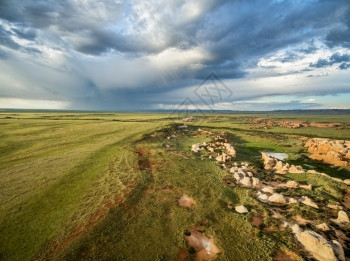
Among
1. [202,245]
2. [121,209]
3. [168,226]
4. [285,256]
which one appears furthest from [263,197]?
[121,209]

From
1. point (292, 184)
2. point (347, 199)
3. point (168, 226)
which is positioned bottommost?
point (347, 199)

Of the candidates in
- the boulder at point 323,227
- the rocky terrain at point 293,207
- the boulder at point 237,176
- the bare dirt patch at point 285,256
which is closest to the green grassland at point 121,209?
the bare dirt patch at point 285,256

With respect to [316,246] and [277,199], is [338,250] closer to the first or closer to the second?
[316,246]

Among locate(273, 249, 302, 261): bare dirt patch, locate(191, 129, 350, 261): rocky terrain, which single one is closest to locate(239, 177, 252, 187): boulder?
locate(191, 129, 350, 261): rocky terrain

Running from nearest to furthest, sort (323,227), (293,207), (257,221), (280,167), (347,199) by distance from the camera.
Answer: (323,227) < (257,221) < (293,207) < (347,199) < (280,167)

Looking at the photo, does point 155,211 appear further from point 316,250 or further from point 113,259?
point 316,250

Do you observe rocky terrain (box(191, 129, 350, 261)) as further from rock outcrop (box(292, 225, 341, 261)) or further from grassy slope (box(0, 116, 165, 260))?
grassy slope (box(0, 116, 165, 260))

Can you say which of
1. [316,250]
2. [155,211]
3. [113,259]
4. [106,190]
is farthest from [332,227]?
[106,190]
